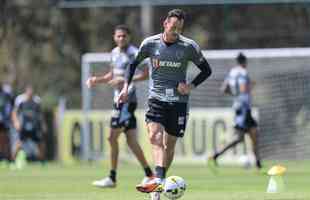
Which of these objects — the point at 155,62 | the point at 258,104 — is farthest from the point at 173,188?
the point at 258,104

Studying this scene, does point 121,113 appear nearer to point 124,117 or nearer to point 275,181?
point 124,117

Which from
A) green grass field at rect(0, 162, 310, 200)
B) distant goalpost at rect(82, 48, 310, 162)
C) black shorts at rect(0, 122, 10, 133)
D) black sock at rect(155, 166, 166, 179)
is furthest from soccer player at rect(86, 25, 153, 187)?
black shorts at rect(0, 122, 10, 133)

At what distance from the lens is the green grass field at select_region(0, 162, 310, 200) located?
15.3 metres

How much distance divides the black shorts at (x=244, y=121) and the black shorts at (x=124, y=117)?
587 cm

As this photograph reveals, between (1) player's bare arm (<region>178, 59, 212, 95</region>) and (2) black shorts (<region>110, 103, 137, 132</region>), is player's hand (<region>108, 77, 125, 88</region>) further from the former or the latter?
(1) player's bare arm (<region>178, 59, 212, 95</region>)

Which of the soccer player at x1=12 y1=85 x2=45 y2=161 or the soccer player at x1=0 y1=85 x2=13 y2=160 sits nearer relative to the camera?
the soccer player at x1=0 y1=85 x2=13 y2=160

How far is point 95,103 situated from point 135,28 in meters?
9.65

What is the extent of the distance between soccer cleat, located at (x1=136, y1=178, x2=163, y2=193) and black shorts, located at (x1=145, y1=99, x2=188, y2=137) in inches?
44.2

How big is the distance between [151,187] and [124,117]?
450cm

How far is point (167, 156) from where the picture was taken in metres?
14.3

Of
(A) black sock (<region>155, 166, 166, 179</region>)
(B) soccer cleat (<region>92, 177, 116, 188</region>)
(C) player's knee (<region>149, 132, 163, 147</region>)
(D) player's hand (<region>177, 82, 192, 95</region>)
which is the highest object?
(D) player's hand (<region>177, 82, 192, 95</region>)

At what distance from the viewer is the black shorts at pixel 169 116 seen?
46.9 feet

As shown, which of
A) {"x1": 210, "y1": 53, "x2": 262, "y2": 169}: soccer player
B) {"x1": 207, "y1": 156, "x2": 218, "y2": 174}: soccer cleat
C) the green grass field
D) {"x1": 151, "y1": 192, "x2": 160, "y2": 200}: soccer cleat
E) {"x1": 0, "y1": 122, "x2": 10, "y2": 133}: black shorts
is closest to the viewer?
{"x1": 151, "y1": 192, "x2": 160, "y2": 200}: soccer cleat

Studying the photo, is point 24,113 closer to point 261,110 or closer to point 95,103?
point 95,103
